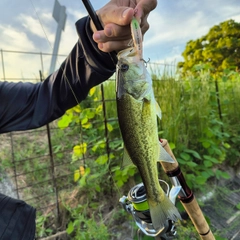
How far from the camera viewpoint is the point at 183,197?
98 centimetres

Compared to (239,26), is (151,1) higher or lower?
lower

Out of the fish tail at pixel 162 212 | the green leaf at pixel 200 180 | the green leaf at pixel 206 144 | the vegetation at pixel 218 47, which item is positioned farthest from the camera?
the vegetation at pixel 218 47

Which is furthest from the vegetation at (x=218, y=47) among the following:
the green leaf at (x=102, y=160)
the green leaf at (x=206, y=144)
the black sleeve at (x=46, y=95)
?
the black sleeve at (x=46, y=95)

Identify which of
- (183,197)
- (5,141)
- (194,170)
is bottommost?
(194,170)

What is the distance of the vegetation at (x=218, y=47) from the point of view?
49.1ft

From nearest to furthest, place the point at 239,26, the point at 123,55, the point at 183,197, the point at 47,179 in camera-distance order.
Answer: the point at 123,55, the point at 183,197, the point at 47,179, the point at 239,26

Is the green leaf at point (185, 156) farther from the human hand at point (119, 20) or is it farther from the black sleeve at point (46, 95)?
the human hand at point (119, 20)

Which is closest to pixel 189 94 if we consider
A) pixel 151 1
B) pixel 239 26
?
pixel 151 1

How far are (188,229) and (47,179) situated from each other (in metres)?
1.37

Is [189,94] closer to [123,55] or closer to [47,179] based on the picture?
[47,179]

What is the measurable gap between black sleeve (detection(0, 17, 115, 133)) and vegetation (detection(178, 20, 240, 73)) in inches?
552

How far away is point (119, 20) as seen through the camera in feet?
2.21

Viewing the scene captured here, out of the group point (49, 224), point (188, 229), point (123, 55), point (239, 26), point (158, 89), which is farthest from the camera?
point (239, 26)

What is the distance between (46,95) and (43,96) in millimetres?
14
